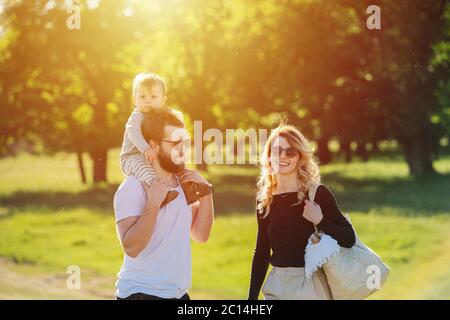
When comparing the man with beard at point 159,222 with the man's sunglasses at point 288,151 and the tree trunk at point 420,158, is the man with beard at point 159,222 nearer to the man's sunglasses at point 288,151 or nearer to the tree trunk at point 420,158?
the man's sunglasses at point 288,151

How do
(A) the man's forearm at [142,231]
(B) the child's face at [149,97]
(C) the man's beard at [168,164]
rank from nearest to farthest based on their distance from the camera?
1. (A) the man's forearm at [142,231]
2. (C) the man's beard at [168,164]
3. (B) the child's face at [149,97]

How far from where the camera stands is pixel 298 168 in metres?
4.60

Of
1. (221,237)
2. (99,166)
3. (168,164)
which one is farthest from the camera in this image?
(99,166)

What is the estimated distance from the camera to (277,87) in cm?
2934

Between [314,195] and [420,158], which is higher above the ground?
[314,195]

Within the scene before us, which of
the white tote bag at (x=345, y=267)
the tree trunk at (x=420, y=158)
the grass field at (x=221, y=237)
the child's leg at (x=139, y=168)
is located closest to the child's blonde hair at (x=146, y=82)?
the child's leg at (x=139, y=168)

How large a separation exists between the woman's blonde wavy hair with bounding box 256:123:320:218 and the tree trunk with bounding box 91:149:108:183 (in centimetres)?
2591

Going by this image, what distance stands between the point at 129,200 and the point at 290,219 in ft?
3.34

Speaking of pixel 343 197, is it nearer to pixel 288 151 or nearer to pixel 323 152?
pixel 323 152

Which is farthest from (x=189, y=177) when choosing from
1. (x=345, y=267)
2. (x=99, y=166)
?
Result: (x=99, y=166)

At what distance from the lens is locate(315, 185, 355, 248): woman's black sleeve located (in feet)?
14.5

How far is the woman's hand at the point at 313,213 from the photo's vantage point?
4.40 m

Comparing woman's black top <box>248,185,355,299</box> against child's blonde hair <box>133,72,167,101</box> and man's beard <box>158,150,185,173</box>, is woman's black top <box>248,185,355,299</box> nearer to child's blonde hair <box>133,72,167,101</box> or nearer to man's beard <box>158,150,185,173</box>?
man's beard <box>158,150,185,173</box>

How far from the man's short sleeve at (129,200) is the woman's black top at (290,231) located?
89 cm
